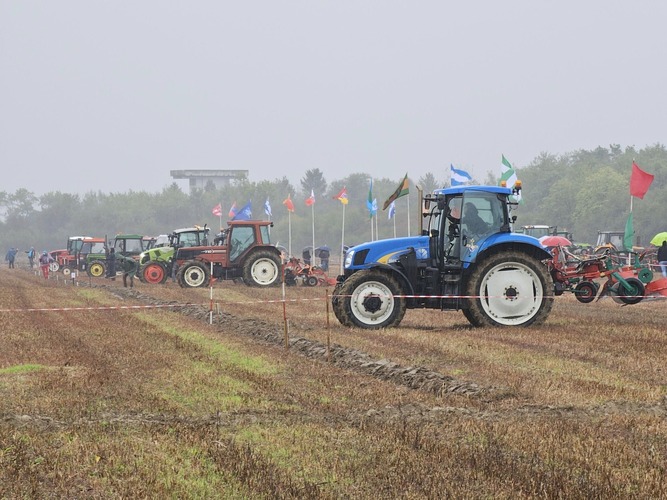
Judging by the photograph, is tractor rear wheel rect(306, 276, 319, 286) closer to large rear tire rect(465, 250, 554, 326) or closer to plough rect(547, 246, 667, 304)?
plough rect(547, 246, 667, 304)

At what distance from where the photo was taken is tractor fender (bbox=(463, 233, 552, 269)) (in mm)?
16688

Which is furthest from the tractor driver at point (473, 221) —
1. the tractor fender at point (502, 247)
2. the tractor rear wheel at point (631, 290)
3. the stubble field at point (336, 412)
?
the tractor rear wheel at point (631, 290)

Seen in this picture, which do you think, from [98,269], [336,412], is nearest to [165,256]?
[98,269]

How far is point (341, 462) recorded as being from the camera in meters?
7.19

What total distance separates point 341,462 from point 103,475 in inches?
67.3

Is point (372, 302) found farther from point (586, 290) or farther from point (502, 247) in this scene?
point (586, 290)

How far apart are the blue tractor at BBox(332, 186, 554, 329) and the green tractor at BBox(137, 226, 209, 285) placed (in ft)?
64.0

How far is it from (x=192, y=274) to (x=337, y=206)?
10533cm

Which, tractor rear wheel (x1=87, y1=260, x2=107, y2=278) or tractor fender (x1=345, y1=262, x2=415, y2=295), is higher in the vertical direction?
tractor fender (x1=345, y1=262, x2=415, y2=295)

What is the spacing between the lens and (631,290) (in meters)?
18.2

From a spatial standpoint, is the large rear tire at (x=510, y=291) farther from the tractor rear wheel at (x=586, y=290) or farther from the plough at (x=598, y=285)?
the tractor rear wheel at (x=586, y=290)

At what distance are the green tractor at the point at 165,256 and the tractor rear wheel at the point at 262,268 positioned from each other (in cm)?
396

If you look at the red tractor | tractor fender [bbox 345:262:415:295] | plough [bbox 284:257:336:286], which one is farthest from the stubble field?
plough [bbox 284:257:336:286]

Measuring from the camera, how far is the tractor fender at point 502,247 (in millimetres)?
16688
